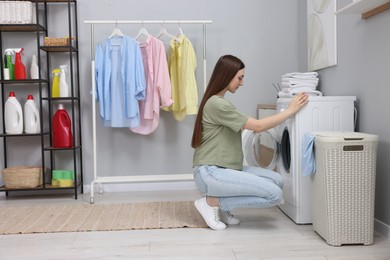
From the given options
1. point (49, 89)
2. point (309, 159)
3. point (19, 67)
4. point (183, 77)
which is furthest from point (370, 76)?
point (19, 67)

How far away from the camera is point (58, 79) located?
378 cm

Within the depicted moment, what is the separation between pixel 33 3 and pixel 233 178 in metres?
2.39

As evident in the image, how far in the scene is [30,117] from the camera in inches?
145

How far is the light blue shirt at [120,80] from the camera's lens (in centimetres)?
354

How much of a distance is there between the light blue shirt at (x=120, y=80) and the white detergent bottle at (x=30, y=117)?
1.88ft

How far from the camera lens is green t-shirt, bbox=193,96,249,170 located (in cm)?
261

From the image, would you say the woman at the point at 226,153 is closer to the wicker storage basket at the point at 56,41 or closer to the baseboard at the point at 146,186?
the baseboard at the point at 146,186

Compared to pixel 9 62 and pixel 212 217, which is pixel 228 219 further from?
pixel 9 62

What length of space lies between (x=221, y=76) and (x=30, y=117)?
189cm

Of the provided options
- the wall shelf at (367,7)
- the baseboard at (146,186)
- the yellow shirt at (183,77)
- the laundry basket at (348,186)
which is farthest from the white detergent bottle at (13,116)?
the wall shelf at (367,7)

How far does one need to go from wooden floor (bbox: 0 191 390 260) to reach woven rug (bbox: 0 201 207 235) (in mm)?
106

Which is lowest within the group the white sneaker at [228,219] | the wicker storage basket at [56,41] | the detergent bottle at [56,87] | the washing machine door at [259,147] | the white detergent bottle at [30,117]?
the white sneaker at [228,219]

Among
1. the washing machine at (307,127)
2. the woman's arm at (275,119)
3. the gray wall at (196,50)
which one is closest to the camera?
the woman's arm at (275,119)

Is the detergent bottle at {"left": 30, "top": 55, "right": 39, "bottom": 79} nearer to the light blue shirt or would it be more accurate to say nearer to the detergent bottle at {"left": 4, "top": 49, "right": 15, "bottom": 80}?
the detergent bottle at {"left": 4, "top": 49, "right": 15, "bottom": 80}
